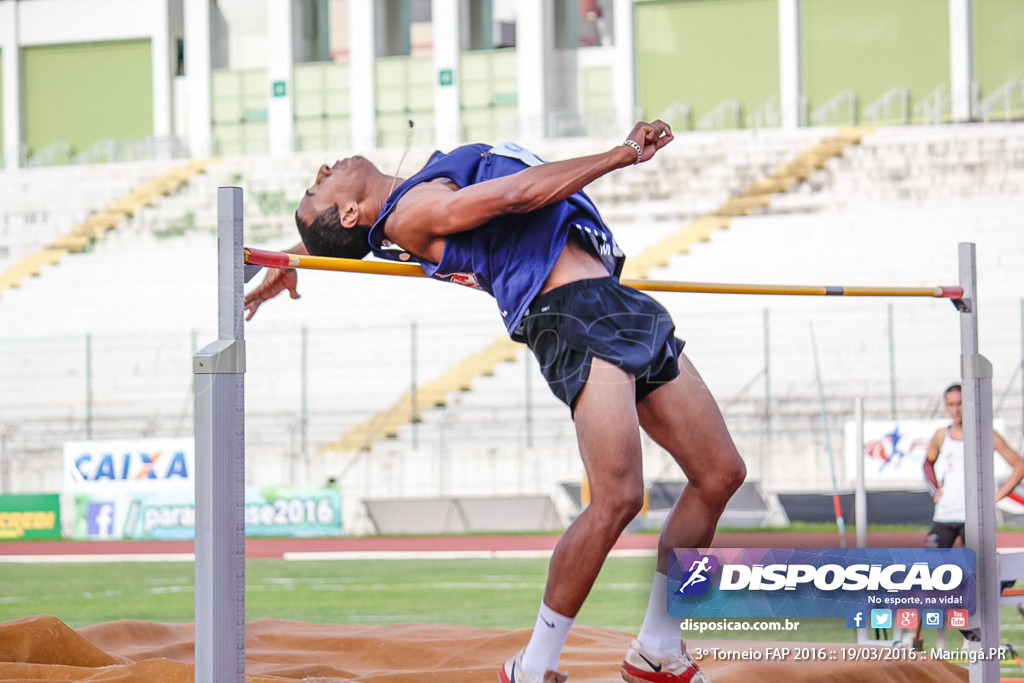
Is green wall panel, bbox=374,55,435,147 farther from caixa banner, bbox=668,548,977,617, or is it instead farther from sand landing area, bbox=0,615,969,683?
caixa banner, bbox=668,548,977,617

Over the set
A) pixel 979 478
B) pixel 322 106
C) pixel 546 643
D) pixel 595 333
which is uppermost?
pixel 322 106

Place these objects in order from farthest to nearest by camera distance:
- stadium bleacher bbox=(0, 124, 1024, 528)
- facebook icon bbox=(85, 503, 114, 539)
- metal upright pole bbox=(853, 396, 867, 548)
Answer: facebook icon bbox=(85, 503, 114, 539) < stadium bleacher bbox=(0, 124, 1024, 528) < metal upright pole bbox=(853, 396, 867, 548)

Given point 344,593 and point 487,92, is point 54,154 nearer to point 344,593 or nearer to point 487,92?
point 487,92

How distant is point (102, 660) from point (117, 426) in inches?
472

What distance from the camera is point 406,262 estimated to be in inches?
117

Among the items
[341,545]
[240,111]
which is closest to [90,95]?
[240,111]

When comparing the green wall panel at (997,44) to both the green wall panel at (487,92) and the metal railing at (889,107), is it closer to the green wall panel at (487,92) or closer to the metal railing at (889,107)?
the metal railing at (889,107)

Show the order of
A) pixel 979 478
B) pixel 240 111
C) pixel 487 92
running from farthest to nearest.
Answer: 1. pixel 240 111
2. pixel 487 92
3. pixel 979 478

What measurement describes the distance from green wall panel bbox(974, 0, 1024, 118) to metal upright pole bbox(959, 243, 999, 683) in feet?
65.2

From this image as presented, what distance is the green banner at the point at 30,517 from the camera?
14.0 metres

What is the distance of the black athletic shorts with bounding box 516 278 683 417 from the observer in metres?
2.73

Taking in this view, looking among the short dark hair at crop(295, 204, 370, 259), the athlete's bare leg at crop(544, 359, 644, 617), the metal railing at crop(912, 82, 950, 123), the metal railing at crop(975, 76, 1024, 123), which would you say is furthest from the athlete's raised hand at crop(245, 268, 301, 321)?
the metal railing at crop(912, 82, 950, 123)

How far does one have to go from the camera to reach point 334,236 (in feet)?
9.86

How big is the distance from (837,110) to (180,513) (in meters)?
13.2
